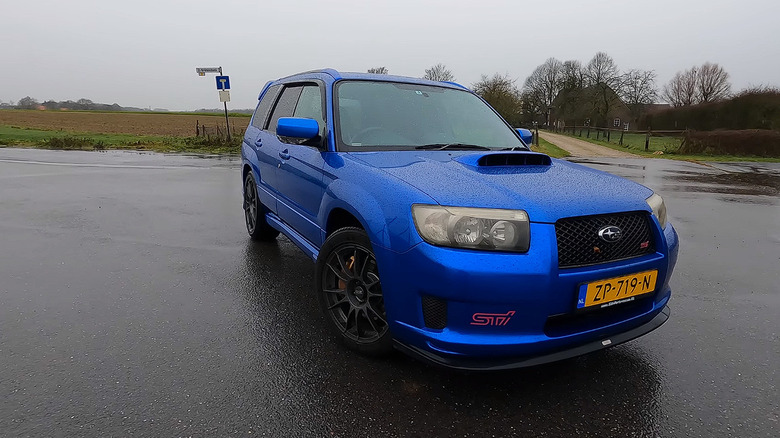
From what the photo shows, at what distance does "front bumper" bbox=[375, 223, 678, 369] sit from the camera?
2.13 m

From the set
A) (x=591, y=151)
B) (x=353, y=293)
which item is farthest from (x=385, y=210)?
(x=591, y=151)

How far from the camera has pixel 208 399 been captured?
93.5 inches

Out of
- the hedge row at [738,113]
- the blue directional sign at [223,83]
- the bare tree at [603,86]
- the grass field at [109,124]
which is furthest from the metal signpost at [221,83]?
the bare tree at [603,86]

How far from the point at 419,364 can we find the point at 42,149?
1961cm

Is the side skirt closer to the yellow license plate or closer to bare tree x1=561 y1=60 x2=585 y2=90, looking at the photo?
the yellow license plate

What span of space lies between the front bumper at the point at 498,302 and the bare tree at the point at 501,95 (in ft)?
126

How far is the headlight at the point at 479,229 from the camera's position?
218cm

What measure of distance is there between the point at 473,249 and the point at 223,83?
17.3 metres

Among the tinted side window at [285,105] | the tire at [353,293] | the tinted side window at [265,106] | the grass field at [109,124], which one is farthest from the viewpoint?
the grass field at [109,124]

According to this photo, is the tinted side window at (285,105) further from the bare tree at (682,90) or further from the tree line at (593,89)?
the bare tree at (682,90)

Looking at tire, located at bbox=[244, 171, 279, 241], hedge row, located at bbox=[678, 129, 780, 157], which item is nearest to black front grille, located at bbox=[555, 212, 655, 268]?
tire, located at bbox=[244, 171, 279, 241]

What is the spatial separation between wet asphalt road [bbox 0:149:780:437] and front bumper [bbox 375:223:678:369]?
326 mm

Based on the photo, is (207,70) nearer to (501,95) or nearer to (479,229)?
(479,229)

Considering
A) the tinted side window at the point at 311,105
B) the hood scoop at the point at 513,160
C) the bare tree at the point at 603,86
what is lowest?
the hood scoop at the point at 513,160
